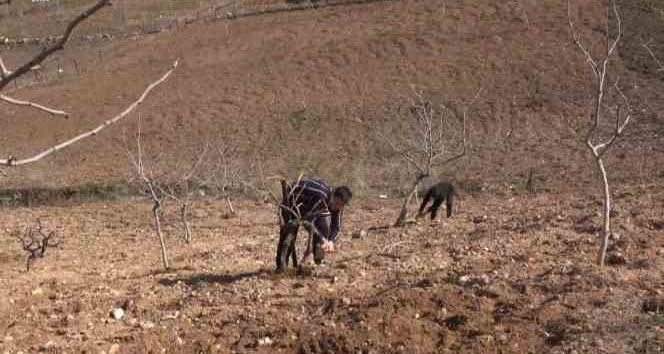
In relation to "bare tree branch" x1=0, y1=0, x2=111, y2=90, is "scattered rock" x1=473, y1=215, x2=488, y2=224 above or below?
below

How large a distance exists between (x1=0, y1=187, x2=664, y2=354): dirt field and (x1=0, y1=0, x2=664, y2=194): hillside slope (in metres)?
7.03

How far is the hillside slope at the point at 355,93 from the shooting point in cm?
1678

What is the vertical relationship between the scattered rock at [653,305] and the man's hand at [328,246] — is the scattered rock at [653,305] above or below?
below

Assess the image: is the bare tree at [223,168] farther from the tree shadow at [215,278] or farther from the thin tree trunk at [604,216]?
the thin tree trunk at [604,216]

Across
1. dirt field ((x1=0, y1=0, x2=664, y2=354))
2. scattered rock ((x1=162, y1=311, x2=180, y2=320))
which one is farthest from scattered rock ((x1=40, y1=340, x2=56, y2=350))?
scattered rock ((x1=162, y1=311, x2=180, y2=320))

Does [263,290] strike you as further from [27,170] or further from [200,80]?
Answer: [200,80]

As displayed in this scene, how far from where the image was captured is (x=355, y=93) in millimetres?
21625

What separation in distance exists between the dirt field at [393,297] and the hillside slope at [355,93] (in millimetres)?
7033

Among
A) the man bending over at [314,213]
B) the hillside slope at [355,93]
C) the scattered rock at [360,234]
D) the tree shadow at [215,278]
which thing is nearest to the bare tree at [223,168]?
the hillside slope at [355,93]

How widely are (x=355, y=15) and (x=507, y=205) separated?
1856 centimetres

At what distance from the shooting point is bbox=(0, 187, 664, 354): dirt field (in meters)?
5.18

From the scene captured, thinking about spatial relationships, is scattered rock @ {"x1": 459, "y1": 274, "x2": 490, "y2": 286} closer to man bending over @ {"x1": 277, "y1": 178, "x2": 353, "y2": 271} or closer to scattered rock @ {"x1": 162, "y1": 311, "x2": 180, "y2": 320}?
man bending over @ {"x1": 277, "y1": 178, "x2": 353, "y2": 271}

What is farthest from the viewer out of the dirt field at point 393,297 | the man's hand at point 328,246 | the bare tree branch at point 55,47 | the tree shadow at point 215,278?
the tree shadow at point 215,278

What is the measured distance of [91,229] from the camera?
44.7 feet
